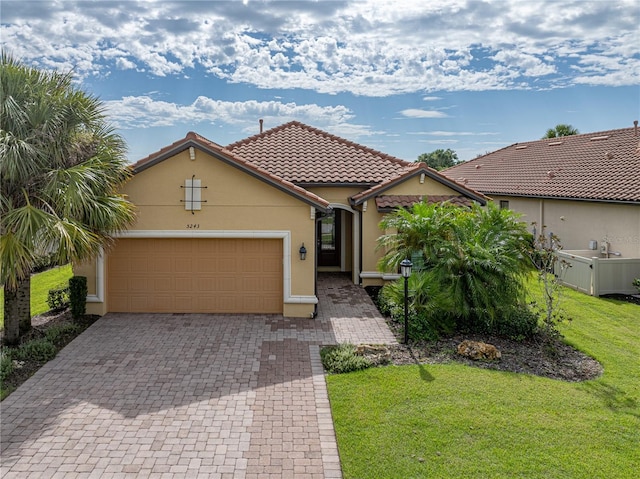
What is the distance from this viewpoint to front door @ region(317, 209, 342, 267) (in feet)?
65.7

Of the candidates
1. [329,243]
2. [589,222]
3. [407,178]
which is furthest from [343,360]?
[589,222]

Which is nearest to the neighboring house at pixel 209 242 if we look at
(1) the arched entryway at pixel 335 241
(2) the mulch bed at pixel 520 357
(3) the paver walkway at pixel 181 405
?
(3) the paver walkway at pixel 181 405

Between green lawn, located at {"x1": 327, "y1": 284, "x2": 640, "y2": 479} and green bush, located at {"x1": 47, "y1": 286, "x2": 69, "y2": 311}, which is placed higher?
green bush, located at {"x1": 47, "y1": 286, "x2": 69, "y2": 311}

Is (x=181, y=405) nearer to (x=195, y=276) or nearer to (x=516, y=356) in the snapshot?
(x=195, y=276)

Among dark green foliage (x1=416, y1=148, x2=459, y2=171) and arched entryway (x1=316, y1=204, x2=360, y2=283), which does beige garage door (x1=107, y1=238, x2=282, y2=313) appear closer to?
arched entryway (x1=316, y1=204, x2=360, y2=283)

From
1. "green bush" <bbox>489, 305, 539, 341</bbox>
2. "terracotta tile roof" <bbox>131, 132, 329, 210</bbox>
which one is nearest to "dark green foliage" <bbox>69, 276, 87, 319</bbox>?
"terracotta tile roof" <bbox>131, 132, 329, 210</bbox>

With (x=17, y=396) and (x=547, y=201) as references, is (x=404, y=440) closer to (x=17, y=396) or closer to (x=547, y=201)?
(x=17, y=396)

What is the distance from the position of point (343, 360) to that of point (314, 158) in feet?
35.5

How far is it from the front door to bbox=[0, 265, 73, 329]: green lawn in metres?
9.93

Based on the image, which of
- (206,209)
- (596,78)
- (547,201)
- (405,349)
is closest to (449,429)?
(405,349)

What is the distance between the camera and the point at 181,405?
7996mm

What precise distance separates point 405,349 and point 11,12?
1172cm

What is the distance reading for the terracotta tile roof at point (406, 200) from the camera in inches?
635

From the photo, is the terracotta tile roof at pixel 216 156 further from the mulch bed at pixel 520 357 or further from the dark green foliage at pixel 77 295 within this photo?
the mulch bed at pixel 520 357
